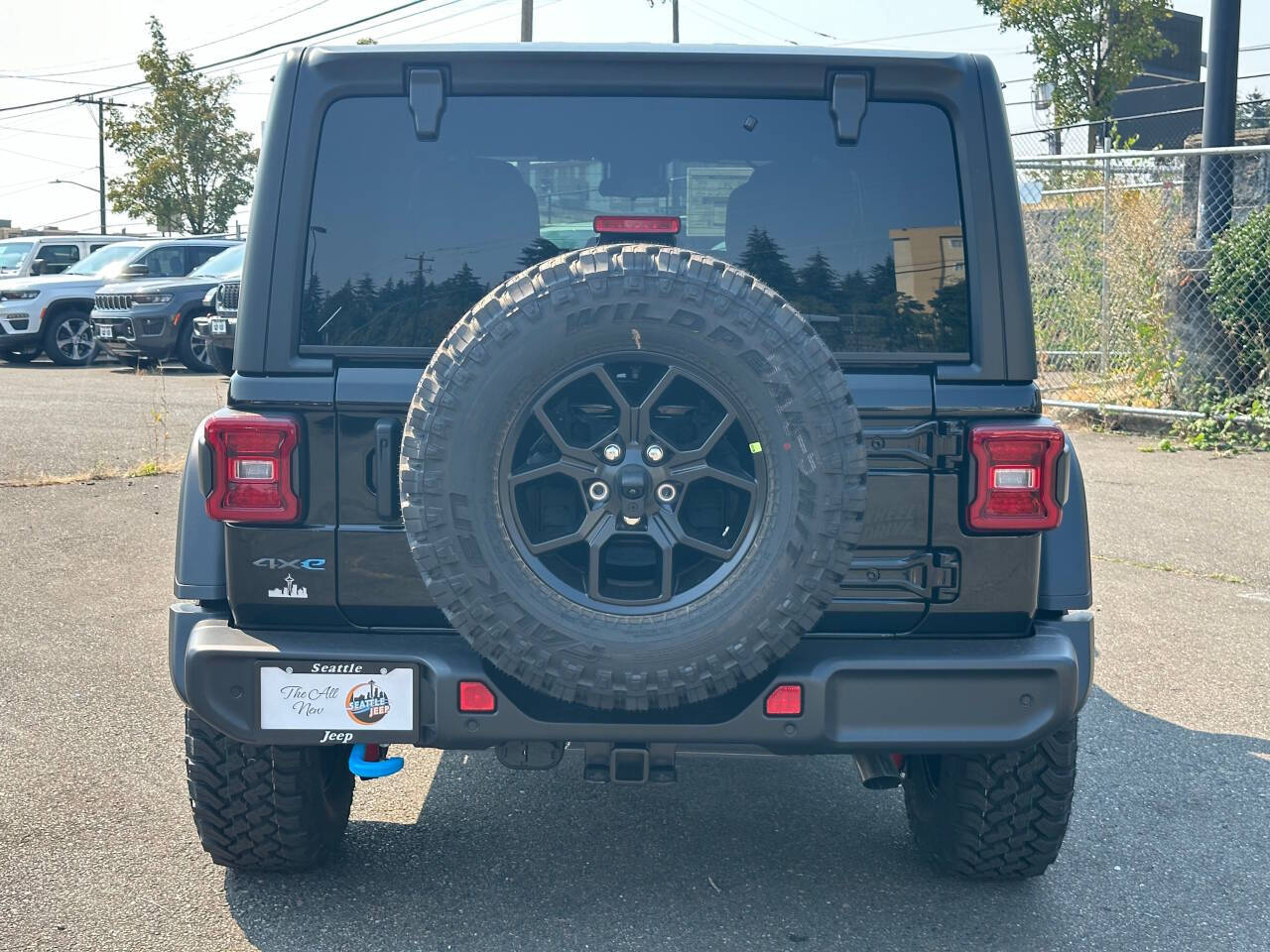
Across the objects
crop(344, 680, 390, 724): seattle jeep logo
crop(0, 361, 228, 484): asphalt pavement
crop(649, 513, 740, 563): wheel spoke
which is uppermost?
crop(649, 513, 740, 563): wheel spoke

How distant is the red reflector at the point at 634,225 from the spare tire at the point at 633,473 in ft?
1.10

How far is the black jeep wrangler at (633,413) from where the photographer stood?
9.00 ft

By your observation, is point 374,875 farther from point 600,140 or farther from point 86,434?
point 86,434

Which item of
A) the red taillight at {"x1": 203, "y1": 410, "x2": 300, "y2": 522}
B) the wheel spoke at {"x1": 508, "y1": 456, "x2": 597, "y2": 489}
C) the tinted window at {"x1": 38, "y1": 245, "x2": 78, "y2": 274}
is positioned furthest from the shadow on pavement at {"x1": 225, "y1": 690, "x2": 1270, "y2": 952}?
the tinted window at {"x1": 38, "y1": 245, "x2": 78, "y2": 274}

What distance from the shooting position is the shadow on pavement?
3.06 meters

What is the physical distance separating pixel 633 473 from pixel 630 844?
139 cm

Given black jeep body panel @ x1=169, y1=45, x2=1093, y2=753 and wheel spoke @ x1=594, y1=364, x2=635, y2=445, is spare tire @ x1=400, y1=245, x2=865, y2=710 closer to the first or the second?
wheel spoke @ x1=594, y1=364, x2=635, y2=445

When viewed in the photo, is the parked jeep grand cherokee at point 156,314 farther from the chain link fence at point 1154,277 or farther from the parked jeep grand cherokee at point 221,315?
the chain link fence at point 1154,277

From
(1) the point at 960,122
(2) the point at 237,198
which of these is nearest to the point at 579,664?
(1) the point at 960,122

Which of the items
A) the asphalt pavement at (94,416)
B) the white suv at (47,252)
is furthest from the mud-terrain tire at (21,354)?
the white suv at (47,252)

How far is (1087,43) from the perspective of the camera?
1248 inches

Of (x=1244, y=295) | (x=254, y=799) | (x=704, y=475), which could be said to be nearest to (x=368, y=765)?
(x=254, y=799)

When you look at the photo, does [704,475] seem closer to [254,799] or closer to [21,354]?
[254,799]

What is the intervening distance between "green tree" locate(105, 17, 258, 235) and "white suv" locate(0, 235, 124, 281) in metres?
16.7
